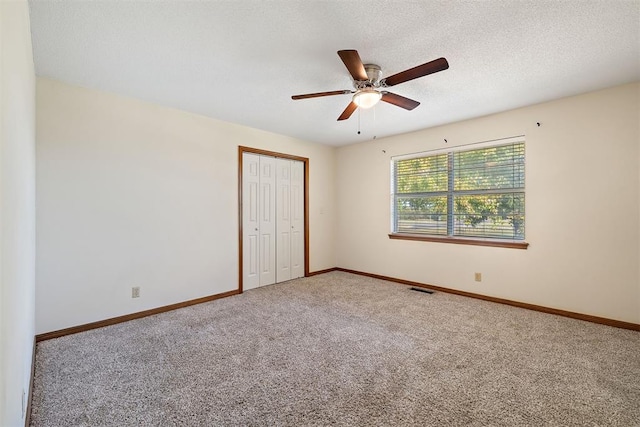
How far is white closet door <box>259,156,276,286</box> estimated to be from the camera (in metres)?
4.58

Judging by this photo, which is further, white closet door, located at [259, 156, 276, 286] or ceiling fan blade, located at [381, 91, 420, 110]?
white closet door, located at [259, 156, 276, 286]

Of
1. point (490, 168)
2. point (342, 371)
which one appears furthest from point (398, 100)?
point (342, 371)

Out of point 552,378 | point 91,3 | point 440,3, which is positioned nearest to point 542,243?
point 552,378

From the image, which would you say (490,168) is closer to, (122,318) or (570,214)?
(570,214)

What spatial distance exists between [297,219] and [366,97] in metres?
2.88

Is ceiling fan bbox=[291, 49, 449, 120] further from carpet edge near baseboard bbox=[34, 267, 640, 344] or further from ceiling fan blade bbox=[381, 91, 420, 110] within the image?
carpet edge near baseboard bbox=[34, 267, 640, 344]

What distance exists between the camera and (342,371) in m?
2.18

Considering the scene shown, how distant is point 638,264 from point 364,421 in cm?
314

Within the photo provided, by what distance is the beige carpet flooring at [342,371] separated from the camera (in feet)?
5.70

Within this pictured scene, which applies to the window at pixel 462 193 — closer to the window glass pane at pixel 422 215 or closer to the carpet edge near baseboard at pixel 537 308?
the window glass pane at pixel 422 215

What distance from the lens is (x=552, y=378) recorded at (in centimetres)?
209

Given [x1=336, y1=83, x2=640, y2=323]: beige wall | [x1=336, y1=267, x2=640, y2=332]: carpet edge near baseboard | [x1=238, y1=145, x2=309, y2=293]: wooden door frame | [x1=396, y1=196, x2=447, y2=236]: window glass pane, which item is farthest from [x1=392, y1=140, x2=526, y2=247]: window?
[x1=238, y1=145, x2=309, y2=293]: wooden door frame

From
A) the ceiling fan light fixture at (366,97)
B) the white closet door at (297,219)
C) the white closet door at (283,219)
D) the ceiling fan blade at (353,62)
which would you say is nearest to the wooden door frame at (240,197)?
the white closet door at (297,219)

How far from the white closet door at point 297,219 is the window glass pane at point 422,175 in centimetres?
161
